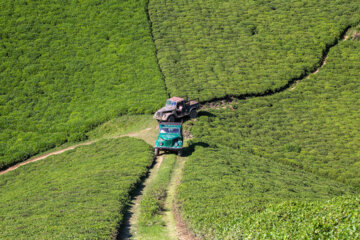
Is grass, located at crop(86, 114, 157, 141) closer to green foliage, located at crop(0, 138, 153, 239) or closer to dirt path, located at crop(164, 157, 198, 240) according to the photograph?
green foliage, located at crop(0, 138, 153, 239)

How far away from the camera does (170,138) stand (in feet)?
Answer: 109

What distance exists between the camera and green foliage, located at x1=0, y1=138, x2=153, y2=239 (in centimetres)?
2106

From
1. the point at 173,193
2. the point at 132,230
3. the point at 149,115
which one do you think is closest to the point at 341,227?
the point at 132,230

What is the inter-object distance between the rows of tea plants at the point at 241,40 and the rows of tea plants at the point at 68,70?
3559 mm

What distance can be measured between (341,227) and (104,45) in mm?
48793

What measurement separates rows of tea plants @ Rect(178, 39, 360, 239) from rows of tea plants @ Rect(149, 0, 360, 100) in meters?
3.27

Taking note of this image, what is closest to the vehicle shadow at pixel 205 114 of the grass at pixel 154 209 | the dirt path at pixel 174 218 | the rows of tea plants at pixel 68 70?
the rows of tea plants at pixel 68 70

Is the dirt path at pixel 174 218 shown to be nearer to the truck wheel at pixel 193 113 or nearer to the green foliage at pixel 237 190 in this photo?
the green foliage at pixel 237 190

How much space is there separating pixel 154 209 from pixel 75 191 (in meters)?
6.71

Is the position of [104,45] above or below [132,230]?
above

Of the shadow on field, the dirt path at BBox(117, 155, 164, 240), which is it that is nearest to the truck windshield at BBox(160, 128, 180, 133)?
the shadow on field

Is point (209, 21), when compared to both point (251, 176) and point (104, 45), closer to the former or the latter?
point (104, 45)

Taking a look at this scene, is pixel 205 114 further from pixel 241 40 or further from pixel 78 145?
pixel 241 40

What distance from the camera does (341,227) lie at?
53.0 feet
